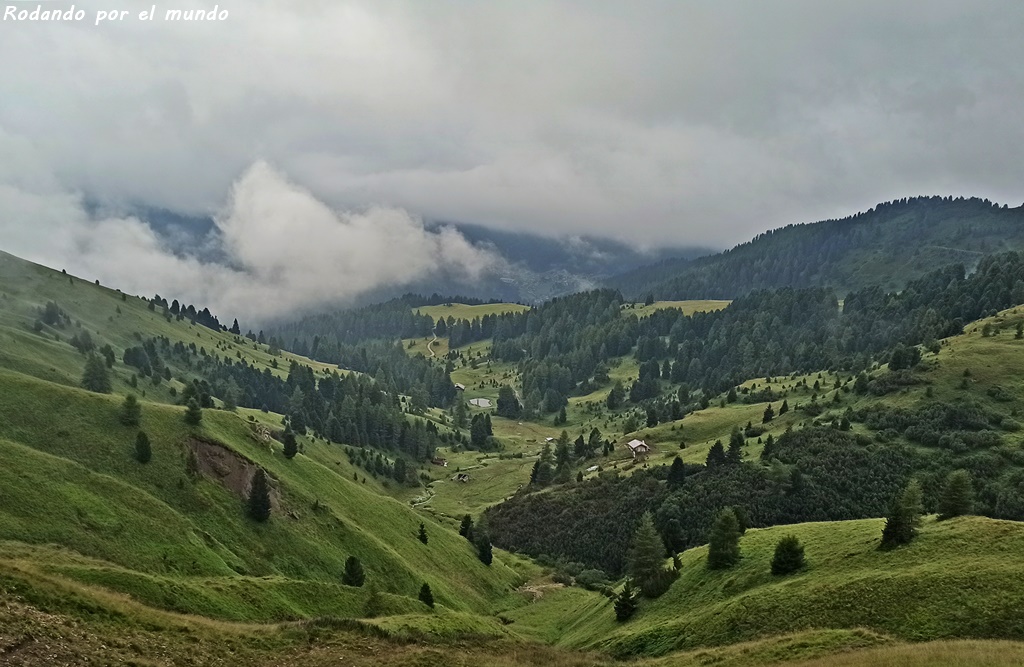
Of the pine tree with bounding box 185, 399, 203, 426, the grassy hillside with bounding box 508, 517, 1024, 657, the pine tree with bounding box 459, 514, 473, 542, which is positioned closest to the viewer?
the grassy hillside with bounding box 508, 517, 1024, 657

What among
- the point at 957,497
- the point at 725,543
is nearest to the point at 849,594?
the point at 725,543

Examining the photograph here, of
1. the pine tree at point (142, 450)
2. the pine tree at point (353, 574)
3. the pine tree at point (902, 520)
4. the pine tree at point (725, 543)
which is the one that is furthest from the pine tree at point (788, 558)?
the pine tree at point (142, 450)

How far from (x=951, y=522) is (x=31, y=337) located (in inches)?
8757

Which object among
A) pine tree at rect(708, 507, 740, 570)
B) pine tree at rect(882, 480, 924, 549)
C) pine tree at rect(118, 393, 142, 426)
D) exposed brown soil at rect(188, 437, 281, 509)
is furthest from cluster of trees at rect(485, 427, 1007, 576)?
pine tree at rect(118, 393, 142, 426)

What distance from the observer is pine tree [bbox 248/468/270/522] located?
79.8m

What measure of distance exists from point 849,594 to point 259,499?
68188 mm

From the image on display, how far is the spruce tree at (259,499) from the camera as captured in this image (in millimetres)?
79812

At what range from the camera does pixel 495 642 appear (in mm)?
59969

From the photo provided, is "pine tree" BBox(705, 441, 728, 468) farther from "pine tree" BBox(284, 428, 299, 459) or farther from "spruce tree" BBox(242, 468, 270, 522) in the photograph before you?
"spruce tree" BBox(242, 468, 270, 522)

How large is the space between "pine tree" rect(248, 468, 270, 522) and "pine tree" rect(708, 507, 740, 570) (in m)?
56.7

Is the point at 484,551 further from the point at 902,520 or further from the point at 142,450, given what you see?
the point at 902,520

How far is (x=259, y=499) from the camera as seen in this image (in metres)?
80.4

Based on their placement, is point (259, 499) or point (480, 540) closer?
point (259, 499)

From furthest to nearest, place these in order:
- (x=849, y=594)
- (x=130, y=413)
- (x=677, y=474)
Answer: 1. (x=677, y=474)
2. (x=130, y=413)
3. (x=849, y=594)
